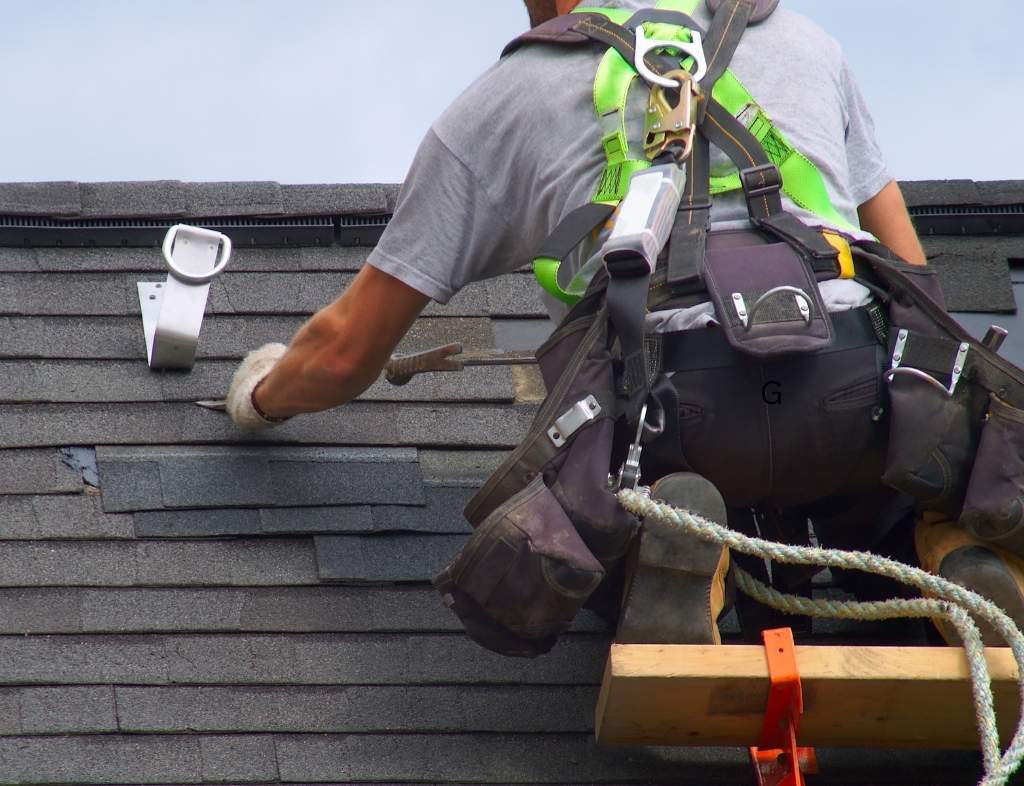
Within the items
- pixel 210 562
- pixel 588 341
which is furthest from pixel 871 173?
pixel 210 562

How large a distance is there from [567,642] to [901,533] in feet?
2.17

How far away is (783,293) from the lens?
99.2 inches

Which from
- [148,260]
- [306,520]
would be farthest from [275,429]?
[148,260]

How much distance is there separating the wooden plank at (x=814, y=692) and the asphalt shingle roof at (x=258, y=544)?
0.26 metres

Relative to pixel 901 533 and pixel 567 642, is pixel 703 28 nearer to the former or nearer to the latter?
pixel 901 533

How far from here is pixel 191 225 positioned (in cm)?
391

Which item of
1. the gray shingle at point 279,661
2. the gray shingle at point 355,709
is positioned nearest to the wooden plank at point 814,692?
the gray shingle at point 355,709

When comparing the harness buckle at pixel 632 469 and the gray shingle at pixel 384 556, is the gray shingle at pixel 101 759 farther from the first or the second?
the harness buckle at pixel 632 469

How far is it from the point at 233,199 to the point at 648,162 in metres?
1.49

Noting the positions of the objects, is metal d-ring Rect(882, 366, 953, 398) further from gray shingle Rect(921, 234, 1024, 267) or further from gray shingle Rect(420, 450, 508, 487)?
gray shingle Rect(921, 234, 1024, 267)

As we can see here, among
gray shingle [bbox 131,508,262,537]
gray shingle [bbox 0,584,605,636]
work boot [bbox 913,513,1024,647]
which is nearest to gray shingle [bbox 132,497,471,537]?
gray shingle [bbox 131,508,262,537]

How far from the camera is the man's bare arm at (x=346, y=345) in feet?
9.95

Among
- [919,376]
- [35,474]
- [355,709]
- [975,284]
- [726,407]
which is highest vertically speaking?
[919,376]

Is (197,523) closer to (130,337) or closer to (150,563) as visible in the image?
(150,563)
